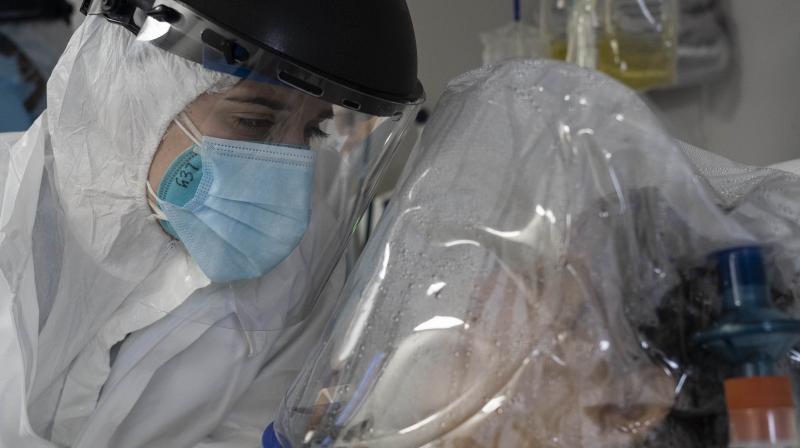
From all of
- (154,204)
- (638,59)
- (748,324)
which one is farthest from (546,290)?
(638,59)

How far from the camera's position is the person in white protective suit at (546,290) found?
0.42 meters

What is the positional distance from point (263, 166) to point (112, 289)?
245mm

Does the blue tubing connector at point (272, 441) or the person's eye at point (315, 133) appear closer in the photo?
the blue tubing connector at point (272, 441)

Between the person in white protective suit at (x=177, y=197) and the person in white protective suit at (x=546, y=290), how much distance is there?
219 millimetres

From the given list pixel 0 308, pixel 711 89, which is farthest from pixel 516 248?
pixel 711 89

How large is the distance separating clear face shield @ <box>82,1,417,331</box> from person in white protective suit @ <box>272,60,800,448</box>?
0.22 metres

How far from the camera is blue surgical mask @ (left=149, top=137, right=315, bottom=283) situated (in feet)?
2.41

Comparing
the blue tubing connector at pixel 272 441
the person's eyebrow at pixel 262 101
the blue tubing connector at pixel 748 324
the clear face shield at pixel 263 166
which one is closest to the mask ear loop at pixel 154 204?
the clear face shield at pixel 263 166

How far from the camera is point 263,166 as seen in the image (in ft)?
2.42

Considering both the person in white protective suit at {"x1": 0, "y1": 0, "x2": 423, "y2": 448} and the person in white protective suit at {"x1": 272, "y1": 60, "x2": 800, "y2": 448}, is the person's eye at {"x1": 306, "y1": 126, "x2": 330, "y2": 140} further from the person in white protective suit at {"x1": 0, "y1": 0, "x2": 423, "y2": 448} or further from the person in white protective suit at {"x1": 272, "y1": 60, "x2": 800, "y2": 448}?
the person in white protective suit at {"x1": 272, "y1": 60, "x2": 800, "y2": 448}

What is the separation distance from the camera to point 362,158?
78 centimetres

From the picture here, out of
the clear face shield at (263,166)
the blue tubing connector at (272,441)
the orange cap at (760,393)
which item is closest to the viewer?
the orange cap at (760,393)

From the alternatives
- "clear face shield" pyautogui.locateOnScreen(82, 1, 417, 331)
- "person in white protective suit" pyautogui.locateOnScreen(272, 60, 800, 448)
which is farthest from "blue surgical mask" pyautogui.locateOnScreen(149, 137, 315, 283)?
"person in white protective suit" pyautogui.locateOnScreen(272, 60, 800, 448)

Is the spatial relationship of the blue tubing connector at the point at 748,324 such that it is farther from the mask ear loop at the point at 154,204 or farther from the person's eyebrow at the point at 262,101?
the mask ear loop at the point at 154,204
